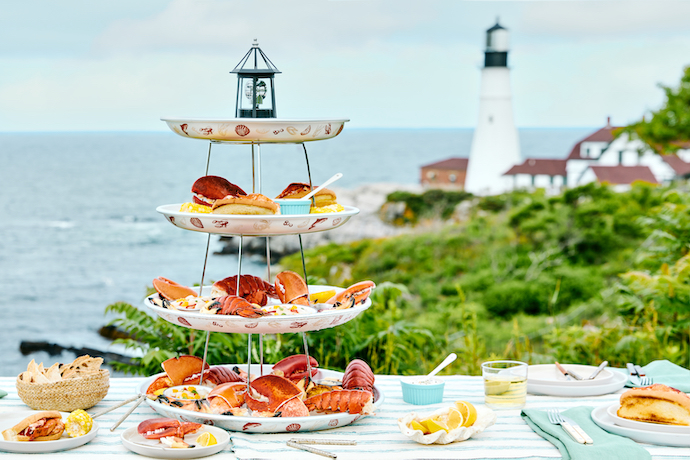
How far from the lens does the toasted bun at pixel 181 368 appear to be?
7.12 feet

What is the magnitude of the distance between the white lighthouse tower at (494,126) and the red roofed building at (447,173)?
10.2ft

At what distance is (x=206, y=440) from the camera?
176 centimetres

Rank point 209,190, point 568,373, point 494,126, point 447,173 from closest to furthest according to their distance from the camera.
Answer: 1. point 209,190
2. point 568,373
3. point 494,126
4. point 447,173

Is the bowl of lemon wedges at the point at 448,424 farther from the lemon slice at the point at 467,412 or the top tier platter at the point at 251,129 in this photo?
the top tier platter at the point at 251,129

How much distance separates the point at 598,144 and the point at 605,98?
4466 millimetres

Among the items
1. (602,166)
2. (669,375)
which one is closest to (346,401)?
(669,375)

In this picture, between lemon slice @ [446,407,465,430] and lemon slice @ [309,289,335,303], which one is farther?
lemon slice @ [309,289,335,303]

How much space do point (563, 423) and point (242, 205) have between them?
1.06m

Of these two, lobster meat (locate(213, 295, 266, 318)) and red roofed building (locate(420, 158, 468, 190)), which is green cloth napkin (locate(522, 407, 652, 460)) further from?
red roofed building (locate(420, 158, 468, 190))

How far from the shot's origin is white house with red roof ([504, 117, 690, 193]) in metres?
22.1

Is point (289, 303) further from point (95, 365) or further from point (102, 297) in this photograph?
point (102, 297)

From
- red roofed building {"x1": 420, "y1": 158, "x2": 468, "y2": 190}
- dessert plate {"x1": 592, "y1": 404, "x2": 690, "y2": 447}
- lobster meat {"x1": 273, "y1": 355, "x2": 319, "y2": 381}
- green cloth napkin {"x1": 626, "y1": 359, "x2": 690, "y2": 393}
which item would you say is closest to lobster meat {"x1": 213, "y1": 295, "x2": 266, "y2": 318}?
lobster meat {"x1": 273, "y1": 355, "x2": 319, "y2": 381}

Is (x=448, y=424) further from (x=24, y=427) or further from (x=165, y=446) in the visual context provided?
(x=24, y=427)

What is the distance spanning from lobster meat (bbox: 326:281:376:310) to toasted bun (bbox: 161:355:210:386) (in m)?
0.48
